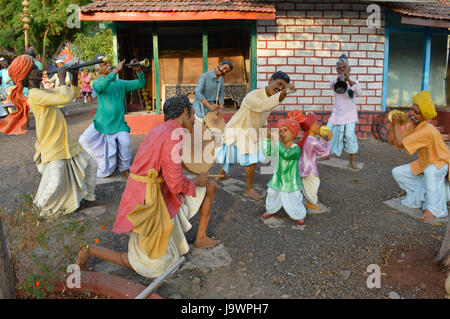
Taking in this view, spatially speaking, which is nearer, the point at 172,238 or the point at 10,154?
the point at 172,238

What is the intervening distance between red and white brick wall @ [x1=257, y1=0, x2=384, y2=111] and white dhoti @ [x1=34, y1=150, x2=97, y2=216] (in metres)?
6.37

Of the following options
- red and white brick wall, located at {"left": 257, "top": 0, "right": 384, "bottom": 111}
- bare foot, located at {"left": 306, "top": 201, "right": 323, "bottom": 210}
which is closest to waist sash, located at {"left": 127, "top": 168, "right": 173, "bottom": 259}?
bare foot, located at {"left": 306, "top": 201, "right": 323, "bottom": 210}

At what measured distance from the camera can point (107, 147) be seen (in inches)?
258

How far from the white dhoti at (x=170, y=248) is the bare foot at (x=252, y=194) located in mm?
1879

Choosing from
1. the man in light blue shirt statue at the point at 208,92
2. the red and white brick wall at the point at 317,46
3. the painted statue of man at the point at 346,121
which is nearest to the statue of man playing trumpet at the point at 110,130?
the man in light blue shirt statue at the point at 208,92

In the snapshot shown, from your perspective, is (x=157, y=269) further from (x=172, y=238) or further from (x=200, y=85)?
(x=200, y=85)

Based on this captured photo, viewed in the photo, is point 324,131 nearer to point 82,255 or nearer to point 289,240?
point 289,240

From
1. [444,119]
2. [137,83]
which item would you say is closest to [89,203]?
[137,83]

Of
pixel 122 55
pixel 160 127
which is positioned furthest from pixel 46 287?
pixel 122 55

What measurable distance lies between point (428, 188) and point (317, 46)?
6.34 metres

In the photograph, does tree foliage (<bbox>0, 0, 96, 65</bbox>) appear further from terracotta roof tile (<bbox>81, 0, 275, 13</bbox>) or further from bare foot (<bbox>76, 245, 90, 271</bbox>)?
bare foot (<bbox>76, 245, 90, 271</bbox>)

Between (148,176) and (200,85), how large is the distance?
12.7 ft

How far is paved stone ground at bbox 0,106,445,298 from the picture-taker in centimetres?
345

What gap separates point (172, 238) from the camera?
3689 millimetres
